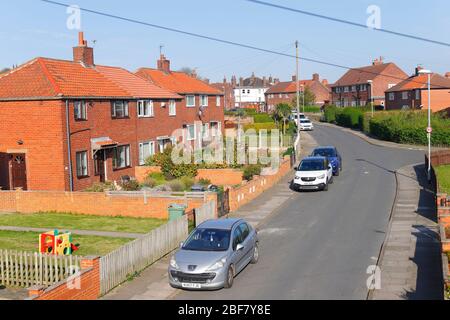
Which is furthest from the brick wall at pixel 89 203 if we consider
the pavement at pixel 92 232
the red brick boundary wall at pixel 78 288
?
the red brick boundary wall at pixel 78 288

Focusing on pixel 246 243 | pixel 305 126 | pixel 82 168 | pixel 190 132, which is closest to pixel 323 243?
pixel 246 243

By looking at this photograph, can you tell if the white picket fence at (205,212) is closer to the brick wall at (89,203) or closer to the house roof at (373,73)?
the brick wall at (89,203)

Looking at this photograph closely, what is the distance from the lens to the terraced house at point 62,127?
28766 mm

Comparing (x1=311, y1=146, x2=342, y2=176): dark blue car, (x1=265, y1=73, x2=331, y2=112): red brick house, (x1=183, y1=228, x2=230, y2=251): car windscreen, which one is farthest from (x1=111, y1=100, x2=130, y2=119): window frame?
(x1=265, y1=73, x2=331, y2=112): red brick house

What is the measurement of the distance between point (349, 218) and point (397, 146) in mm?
28610

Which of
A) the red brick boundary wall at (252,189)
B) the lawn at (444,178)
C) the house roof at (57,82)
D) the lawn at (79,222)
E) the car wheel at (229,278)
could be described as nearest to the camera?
the car wheel at (229,278)

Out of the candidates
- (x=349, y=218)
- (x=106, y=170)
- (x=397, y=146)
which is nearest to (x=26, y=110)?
(x=106, y=170)

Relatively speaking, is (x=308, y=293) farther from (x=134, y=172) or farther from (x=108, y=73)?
(x=108, y=73)

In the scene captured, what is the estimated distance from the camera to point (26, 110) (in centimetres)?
2923

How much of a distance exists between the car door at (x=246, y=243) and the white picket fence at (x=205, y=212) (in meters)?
4.53

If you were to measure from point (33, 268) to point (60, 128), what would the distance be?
45.6 ft

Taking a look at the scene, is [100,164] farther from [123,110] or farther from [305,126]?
[305,126]

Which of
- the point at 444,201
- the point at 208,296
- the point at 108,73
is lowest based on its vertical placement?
Result: the point at 208,296

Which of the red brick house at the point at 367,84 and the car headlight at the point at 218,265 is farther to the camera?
the red brick house at the point at 367,84
